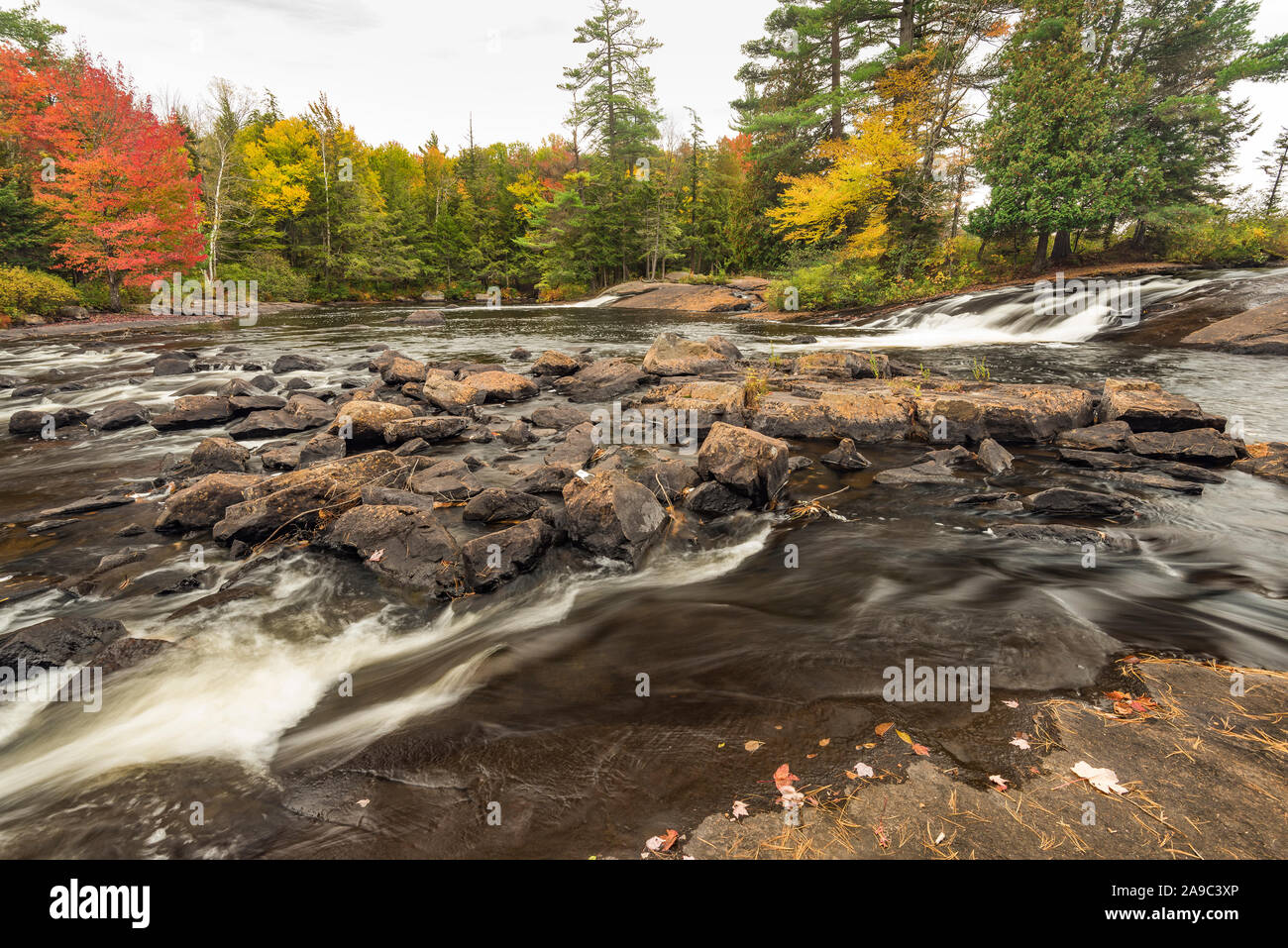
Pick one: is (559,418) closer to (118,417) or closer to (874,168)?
(118,417)

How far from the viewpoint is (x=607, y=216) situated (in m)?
46.3

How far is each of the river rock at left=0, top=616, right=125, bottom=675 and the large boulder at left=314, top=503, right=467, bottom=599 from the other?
1.81 metres

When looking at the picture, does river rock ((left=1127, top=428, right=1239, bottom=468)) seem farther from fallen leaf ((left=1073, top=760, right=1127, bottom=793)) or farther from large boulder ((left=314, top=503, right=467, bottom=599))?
large boulder ((left=314, top=503, right=467, bottom=599))

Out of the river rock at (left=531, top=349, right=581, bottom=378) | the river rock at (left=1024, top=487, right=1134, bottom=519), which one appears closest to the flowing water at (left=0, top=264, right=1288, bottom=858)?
the river rock at (left=1024, top=487, right=1134, bottom=519)

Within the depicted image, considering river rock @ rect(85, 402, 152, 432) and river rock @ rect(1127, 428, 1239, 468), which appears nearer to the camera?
river rock @ rect(1127, 428, 1239, 468)

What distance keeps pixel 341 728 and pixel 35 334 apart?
3077 centimetres

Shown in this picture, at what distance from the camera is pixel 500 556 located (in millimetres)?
5434

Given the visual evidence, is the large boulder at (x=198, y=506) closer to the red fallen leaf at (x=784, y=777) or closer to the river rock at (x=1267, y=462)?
the red fallen leaf at (x=784, y=777)

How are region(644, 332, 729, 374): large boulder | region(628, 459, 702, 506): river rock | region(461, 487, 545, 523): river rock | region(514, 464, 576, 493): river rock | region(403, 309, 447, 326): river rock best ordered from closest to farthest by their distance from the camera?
region(461, 487, 545, 523): river rock → region(628, 459, 702, 506): river rock → region(514, 464, 576, 493): river rock → region(644, 332, 729, 374): large boulder → region(403, 309, 447, 326): river rock

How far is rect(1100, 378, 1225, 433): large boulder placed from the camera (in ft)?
28.1

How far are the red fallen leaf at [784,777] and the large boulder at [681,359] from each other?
1182cm

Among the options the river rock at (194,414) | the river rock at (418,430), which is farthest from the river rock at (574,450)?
the river rock at (194,414)

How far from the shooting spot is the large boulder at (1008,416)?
8.80 metres
